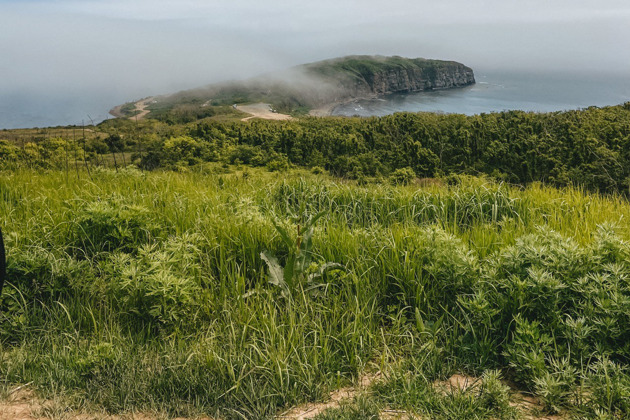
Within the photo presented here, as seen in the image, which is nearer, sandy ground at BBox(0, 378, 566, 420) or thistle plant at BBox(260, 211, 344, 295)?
sandy ground at BBox(0, 378, 566, 420)

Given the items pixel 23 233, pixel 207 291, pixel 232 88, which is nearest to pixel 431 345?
pixel 207 291

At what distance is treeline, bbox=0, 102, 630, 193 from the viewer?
1023 cm

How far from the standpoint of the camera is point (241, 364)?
2842mm

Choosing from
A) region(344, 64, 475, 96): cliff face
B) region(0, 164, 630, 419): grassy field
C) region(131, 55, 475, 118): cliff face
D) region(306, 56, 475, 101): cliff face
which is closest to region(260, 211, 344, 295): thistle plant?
region(0, 164, 630, 419): grassy field

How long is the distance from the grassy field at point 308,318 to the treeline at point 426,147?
6245mm

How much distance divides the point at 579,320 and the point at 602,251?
745mm

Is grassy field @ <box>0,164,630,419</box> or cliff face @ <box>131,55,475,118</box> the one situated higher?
cliff face @ <box>131,55,475,118</box>

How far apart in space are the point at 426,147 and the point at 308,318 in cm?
1002

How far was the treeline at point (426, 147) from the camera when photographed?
1023 cm

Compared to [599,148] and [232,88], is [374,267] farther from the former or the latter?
[232,88]

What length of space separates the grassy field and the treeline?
6245 millimetres

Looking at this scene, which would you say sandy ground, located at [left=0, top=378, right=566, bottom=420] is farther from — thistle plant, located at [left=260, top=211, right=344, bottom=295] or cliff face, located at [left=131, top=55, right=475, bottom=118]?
cliff face, located at [left=131, top=55, right=475, bottom=118]

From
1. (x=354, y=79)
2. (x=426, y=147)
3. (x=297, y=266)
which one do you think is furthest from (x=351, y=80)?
(x=297, y=266)

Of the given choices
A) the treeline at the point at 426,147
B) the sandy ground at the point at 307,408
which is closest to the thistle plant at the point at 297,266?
the sandy ground at the point at 307,408
